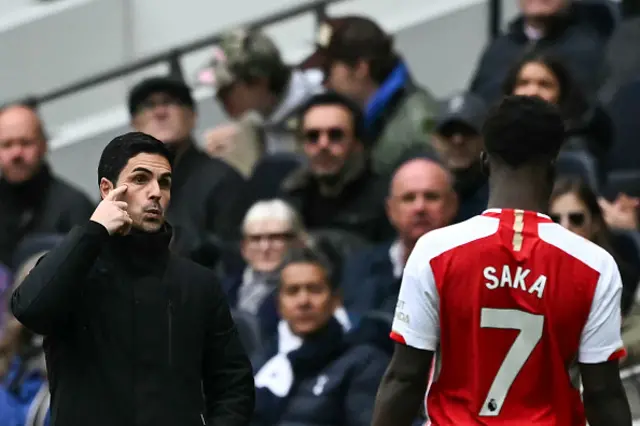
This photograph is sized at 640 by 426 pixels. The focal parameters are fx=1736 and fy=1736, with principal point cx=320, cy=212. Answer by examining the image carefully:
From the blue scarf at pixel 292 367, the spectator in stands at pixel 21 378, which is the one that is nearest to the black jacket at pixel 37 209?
the spectator in stands at pixel 21 378

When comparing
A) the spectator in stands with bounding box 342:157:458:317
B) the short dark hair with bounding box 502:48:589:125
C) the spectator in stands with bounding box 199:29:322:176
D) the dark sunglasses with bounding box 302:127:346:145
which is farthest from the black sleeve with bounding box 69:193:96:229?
the short dark hair with bounding box 502:48:589:125

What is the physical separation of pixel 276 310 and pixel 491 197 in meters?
3.38

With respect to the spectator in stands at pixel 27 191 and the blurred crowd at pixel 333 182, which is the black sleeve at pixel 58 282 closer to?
the blurred crowd at pixel 333 182

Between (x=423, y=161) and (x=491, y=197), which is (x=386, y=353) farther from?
(x=491, y=197)

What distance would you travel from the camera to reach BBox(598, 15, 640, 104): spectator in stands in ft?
30.4

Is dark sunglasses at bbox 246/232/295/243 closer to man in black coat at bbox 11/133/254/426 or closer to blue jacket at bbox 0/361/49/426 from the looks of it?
blue jacket at bbox 0/361/49/426

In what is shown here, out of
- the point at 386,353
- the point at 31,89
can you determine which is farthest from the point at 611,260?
the point at 31,89

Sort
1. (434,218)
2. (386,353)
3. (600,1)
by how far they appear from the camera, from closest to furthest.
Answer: (386,353), (434,218), (600,1)

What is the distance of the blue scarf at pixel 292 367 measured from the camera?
7254mm

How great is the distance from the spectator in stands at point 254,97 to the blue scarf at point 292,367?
241 centimetres

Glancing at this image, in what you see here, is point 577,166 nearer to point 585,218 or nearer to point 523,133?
point 585,218

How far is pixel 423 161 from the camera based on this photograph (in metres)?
7.91

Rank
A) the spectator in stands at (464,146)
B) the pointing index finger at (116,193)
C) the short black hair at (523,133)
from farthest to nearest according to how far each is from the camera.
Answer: the spectator in stands at (464,146), the short black hair at (523,133), the pointing index finger at (116,193)

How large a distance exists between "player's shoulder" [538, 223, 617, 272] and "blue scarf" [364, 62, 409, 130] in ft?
14.6
